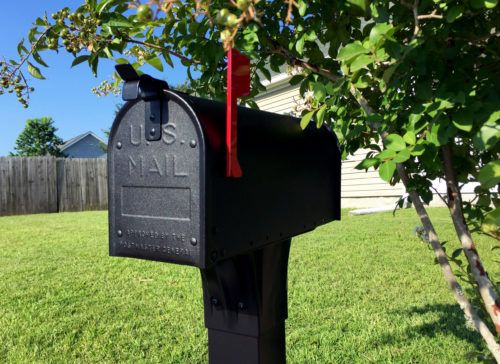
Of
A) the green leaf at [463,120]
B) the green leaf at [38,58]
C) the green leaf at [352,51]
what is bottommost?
the green leaf at [463,120]

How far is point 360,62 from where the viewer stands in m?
0.93

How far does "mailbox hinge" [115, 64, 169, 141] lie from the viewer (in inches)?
37.8

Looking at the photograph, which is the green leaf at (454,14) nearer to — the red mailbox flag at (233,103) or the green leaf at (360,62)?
the green leaf at (360,62)

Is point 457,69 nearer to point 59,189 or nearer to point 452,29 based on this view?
point 452,29

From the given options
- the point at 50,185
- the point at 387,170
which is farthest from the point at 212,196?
the point at 50,185

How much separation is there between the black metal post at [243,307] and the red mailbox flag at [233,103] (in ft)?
1.40

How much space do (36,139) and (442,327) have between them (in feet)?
110

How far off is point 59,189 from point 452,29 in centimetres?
1557

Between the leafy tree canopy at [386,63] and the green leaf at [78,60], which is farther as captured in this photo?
the green leaf at [78,60]

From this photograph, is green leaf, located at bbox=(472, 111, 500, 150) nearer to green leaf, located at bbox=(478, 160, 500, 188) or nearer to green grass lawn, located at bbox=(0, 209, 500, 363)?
green leaf, located at bbox=(478, 160, 500, 188)

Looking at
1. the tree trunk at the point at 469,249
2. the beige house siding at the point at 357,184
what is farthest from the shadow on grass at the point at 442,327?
the beige house siding at the point at 357,184

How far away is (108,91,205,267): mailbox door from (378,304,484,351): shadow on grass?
2.34 meters

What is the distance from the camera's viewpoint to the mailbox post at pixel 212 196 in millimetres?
920

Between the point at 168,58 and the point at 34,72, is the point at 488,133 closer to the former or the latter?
the point at 168,58
